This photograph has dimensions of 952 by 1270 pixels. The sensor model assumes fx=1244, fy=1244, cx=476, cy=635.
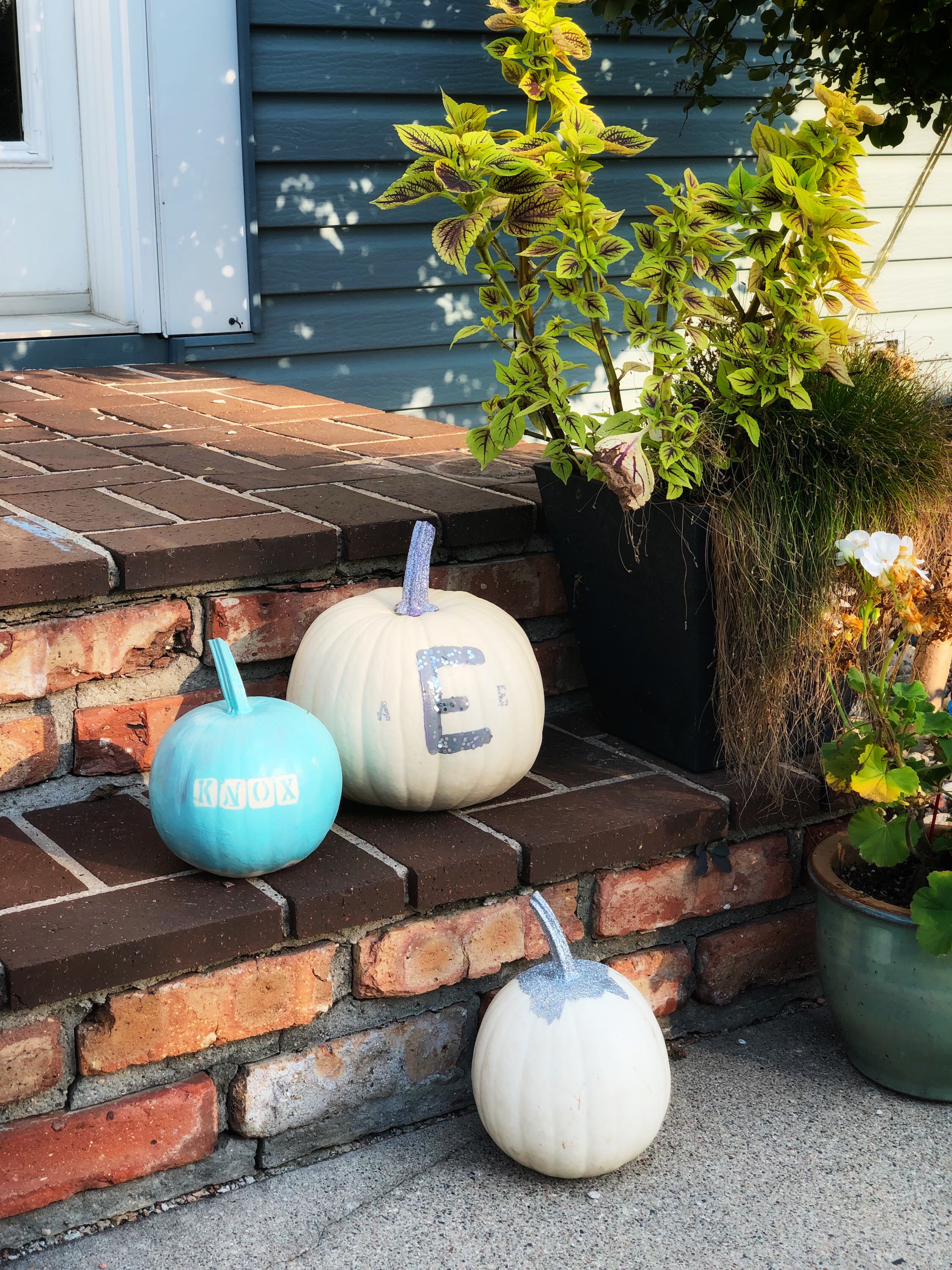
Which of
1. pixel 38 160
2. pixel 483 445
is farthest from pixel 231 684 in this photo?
pixel 38 160

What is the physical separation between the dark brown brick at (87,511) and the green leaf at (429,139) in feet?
1.88

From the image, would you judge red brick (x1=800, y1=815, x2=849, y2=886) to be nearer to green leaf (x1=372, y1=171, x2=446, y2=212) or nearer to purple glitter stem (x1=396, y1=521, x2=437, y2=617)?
purple glitter stem (x1=396, y1=521, x2=437, y2=617)

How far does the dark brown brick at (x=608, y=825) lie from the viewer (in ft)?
4.94

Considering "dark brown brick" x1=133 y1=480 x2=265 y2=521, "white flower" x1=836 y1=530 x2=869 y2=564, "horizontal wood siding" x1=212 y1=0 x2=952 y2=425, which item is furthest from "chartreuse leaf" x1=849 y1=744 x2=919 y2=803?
"horizontal wood siding" x1=212 y1=0 x2=952 y2=425

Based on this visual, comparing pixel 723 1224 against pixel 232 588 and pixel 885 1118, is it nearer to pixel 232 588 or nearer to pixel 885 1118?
pixel 885 1118

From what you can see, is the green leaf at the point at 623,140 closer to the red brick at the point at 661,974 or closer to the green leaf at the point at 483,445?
the green leaf at the point at 483,445

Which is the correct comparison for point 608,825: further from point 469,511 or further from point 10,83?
point 10,83

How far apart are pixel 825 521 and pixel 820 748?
0.94 ft

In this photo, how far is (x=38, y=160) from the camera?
3.16 metres

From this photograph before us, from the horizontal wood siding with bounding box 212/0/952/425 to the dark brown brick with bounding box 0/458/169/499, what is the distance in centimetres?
129

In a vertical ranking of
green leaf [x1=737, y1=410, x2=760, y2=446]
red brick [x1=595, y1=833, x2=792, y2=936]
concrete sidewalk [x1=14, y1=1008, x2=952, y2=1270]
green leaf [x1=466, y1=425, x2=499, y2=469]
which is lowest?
concrete sidewalk [x1=14, y1=1008, x2=952, y2=1270]

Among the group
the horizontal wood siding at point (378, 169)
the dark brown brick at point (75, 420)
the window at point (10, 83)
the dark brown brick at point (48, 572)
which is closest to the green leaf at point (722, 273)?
the dark brown brick at point (48, 572)

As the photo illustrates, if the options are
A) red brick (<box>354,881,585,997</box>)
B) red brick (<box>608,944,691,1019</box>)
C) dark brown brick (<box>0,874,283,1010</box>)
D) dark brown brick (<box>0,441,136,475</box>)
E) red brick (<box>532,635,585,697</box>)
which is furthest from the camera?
dark brown brick (<box>0,441,136,475</box>)

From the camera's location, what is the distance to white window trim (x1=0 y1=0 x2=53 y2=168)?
312 cm
